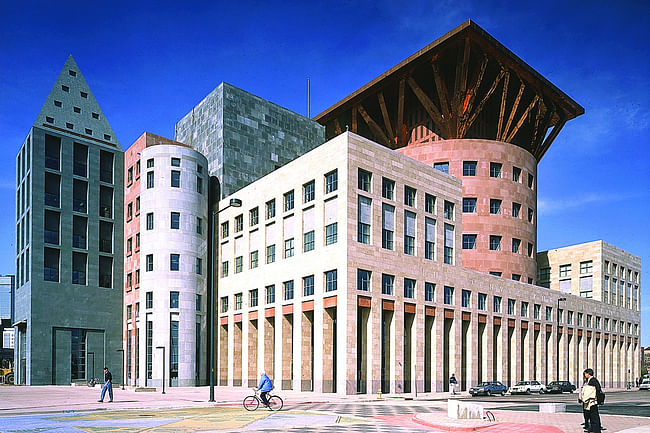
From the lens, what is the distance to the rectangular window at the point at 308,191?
60.5 metres

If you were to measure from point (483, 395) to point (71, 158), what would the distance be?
55.7 meters

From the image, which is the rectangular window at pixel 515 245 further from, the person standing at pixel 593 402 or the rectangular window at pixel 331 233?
the person standing at pixel 593 402

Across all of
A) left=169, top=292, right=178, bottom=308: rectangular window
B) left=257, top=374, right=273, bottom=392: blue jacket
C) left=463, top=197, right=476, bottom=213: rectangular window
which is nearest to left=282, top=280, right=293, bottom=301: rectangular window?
left=169, top=292, right=178, bottom=308: rectangular window

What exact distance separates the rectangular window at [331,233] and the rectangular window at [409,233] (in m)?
7.72

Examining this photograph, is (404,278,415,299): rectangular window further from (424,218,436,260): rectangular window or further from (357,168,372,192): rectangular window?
(357,168,372,192): rectangular window

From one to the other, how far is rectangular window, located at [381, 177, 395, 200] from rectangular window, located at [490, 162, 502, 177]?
95.0 ft

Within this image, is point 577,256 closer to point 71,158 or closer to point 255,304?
point 255,304

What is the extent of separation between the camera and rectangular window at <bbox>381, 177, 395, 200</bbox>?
59281mm

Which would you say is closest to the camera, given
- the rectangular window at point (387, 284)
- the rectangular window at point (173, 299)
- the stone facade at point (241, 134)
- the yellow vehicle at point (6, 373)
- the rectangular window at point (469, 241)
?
the rectangular window at point (387, 284)

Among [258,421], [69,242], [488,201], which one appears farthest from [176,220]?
[258,421]

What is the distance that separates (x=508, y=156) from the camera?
85.9 metres

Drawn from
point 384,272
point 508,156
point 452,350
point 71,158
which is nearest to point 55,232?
point 71,158

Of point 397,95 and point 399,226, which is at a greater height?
point 397,95

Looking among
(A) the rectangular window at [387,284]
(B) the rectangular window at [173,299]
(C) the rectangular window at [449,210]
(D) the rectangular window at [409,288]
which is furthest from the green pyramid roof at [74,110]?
(D) the rectangular window at [409,288]
